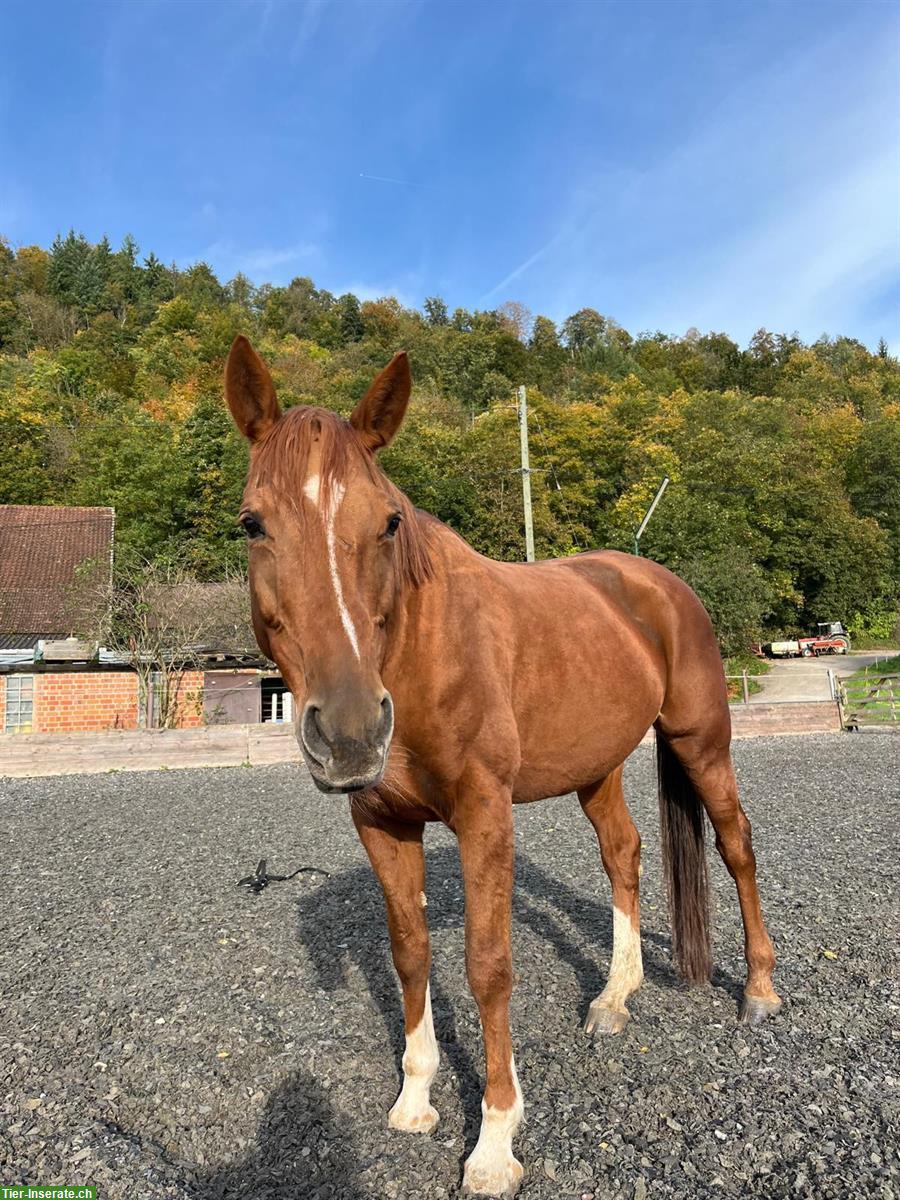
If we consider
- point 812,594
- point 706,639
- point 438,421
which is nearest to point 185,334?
point 438,421

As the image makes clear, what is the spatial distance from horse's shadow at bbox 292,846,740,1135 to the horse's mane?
2.53m

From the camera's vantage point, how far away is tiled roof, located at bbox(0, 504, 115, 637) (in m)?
22.2

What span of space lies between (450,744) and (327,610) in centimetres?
80

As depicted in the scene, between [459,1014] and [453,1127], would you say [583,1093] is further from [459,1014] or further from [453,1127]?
[459,1014]

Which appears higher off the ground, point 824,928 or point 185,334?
point 185,334

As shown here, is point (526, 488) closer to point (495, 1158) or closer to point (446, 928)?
point (446, 928)

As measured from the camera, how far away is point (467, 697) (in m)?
2.45

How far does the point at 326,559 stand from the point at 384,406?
65 cm

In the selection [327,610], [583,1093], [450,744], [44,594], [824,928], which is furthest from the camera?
[44,594]

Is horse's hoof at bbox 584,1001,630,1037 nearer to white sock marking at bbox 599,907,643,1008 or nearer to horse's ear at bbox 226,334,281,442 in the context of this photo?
white sock marking at bbox 599,907,643,1008

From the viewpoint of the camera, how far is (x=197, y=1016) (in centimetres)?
361

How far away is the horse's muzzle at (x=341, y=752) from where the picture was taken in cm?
168

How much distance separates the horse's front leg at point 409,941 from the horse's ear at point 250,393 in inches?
58.5

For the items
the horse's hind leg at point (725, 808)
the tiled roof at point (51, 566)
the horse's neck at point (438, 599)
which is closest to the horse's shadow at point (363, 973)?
the horse's hind leg at point (725, 808)
